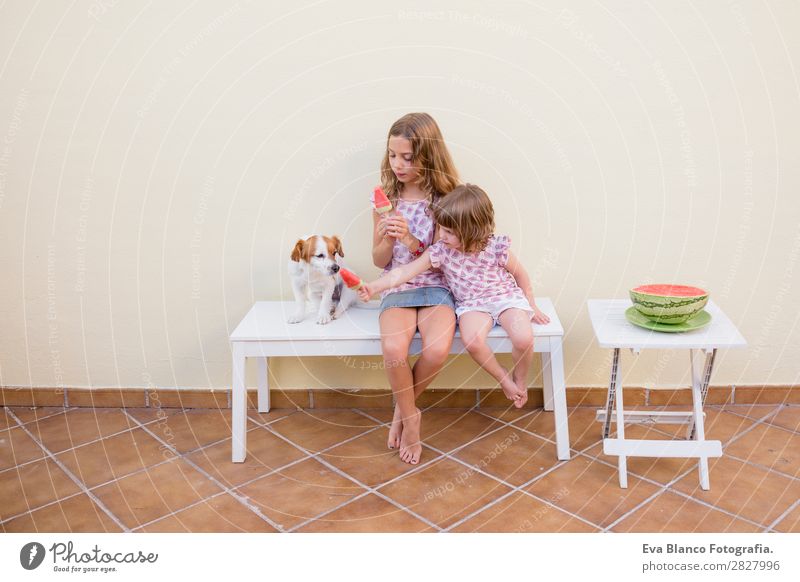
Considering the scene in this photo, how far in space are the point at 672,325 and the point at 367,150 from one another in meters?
1.29

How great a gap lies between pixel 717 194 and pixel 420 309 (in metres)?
1.23

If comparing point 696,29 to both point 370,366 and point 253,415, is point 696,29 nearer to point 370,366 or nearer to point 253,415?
point 370,366

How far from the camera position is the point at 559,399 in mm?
2604

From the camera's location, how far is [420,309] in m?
2.75

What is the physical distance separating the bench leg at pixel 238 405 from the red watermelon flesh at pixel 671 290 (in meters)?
1.38

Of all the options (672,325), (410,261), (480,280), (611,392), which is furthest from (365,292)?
(672,325)

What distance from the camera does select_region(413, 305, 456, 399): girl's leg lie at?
8.49 ft

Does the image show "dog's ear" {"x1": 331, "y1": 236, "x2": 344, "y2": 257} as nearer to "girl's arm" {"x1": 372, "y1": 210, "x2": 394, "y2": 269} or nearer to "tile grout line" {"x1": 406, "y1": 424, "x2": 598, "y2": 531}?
"girl's arm" {"x1": 372, "y1": 210, "x2": 394, "y2": 269}

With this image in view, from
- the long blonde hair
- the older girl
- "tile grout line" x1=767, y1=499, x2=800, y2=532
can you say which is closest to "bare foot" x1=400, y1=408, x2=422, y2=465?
the older girl

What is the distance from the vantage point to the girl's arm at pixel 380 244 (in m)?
2.70

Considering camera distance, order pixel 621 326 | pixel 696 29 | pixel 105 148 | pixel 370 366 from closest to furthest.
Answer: pixel 621 326 < pixel 696 29 < pixel 105 148 < pixel 370 366

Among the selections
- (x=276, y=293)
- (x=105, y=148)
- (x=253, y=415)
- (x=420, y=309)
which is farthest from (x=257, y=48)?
(x=253, y=415)

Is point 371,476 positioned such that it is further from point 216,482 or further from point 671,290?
point 671,290

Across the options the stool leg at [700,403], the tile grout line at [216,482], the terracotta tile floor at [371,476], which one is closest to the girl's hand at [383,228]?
the terracotta tile floor at [371,476]
